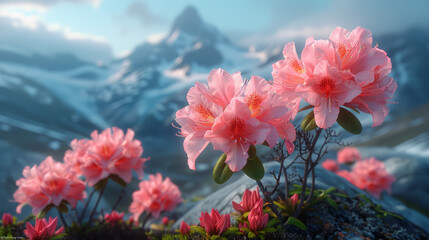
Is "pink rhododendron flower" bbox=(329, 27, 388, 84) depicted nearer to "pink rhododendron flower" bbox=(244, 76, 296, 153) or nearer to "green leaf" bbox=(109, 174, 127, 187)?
"pink rhododendron flower" bbox=(244, 76, 296, 153)

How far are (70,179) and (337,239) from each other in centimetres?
317

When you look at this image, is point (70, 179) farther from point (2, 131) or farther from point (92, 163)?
point (2, 131)

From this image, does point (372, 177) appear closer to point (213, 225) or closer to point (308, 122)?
point (308, 122)

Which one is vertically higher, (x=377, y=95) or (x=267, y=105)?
(x=377, y=95)

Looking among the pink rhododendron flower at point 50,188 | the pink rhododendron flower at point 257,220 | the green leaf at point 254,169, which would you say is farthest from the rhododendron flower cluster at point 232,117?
the pink rhododendron flower at point 50,188

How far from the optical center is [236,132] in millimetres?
1876

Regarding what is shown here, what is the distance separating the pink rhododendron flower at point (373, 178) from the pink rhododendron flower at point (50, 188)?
6011 millimetres

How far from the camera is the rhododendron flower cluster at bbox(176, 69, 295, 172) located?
183cm

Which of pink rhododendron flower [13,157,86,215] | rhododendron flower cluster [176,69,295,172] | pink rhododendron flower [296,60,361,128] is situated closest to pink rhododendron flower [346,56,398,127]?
pink rhododendron flower [296,60,361,128]

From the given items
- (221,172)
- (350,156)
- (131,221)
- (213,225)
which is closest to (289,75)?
(221,172)

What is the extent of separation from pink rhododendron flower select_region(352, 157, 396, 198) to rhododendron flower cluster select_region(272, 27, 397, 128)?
513 cm

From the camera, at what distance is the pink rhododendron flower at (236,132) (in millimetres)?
1801

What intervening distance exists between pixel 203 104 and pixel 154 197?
8.91ft

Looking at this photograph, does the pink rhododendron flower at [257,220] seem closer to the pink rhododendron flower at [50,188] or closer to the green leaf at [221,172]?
the green leaf at [221,172]
